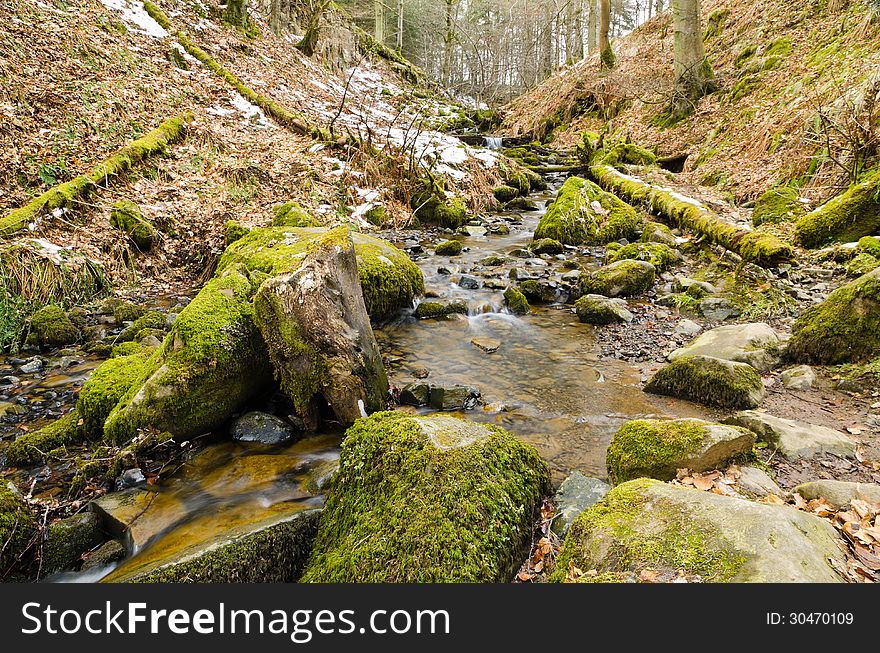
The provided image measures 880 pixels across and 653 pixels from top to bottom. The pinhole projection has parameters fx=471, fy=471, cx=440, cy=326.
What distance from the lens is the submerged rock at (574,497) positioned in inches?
112

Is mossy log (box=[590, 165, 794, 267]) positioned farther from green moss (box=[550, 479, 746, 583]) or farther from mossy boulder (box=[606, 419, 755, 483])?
green moss (box=[550, 479, 746, 583])

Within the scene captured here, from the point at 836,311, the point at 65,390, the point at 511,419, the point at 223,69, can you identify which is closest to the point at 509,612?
the point at 511,419

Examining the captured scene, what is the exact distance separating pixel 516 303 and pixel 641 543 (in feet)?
17.6

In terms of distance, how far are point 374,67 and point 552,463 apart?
29952 mm

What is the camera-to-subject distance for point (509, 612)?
1.91m

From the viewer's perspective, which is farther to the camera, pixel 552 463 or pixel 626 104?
pixel 626 104

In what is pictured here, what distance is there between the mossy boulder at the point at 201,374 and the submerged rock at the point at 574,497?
292cm

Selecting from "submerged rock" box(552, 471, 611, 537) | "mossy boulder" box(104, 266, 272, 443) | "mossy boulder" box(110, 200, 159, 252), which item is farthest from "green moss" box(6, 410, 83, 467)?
"mossy boulder" box(110, 200, 159, 252)

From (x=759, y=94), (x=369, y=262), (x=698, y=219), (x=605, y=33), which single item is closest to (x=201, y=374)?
(x=369, y=262)

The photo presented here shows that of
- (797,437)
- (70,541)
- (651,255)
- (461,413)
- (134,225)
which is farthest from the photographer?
(651,255)

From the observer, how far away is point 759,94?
39.8 ft

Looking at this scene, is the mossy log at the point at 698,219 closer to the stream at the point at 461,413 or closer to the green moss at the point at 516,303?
the stream at the point at 461,413

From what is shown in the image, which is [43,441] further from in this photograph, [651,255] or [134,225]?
[651,255]

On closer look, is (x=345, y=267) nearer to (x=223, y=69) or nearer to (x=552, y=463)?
(x=552, y=463)
